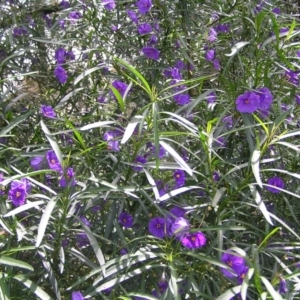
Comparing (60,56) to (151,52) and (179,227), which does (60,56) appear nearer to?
(151,52)

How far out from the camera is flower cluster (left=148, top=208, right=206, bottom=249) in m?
1.45

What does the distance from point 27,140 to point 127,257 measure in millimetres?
766

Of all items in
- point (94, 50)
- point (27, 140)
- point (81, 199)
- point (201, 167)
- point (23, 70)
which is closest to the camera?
point (81, 199)

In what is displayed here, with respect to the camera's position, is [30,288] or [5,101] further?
[5,101]

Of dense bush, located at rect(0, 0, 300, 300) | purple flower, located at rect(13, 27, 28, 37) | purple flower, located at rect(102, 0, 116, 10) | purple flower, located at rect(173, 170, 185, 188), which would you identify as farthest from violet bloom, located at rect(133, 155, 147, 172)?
purple flower, located at rect(13, 27, 28, 37)

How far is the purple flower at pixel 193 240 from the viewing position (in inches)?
57.1

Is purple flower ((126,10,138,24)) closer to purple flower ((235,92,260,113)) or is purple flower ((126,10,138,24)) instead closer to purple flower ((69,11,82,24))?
purple flower ((69,11,82,24))

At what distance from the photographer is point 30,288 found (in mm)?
1399

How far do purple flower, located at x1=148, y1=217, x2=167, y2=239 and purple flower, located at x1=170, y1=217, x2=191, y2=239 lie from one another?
1.8 inches

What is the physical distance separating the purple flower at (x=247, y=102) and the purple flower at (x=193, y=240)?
0.39 meters

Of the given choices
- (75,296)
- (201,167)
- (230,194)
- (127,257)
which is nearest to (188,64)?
(201,167)

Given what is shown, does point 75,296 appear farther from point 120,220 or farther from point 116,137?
point 116,137

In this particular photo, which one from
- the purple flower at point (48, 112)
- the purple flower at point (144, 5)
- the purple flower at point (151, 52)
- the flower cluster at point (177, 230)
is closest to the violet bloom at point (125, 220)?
the flower cluster at point (177, 230)

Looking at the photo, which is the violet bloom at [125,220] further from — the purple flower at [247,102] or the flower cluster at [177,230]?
the purple flower at [247,102]
